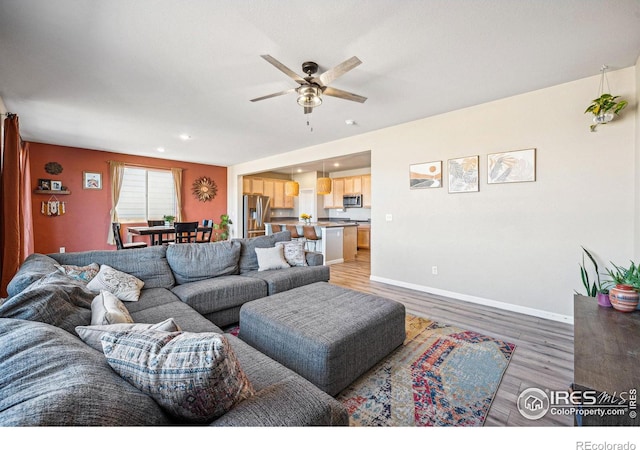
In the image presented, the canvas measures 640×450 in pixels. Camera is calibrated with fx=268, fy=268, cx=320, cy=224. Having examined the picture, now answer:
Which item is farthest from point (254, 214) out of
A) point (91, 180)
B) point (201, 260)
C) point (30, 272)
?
point (30, 272)

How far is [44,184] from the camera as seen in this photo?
530 cm

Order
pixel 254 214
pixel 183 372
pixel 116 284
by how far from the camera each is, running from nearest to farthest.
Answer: pixel 183 372 → pixel 116 284 → pixel 254 214

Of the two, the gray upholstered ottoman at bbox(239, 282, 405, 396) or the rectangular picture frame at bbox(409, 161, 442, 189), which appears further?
the rectangular picture frame at bbox(409, 161, 442, 189)

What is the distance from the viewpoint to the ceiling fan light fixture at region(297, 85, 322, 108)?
250 centimetres

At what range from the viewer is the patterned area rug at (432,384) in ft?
5.09

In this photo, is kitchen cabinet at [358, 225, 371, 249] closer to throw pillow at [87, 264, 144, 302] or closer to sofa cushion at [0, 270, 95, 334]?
throw pillow at [87, 264, 144, 302]

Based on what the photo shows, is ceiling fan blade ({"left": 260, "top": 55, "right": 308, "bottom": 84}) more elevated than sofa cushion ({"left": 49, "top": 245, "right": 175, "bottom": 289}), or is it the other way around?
ceiling fan blade ({"left": 260, "top": 55, "right": 308, "bottom": 84})

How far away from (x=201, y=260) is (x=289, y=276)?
3.26ft

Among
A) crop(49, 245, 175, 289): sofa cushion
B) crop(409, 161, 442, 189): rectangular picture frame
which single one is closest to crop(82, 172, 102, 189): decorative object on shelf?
crop(49, 245, 175, 289): sofa cushion

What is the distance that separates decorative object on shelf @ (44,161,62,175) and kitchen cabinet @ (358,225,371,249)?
7.06m

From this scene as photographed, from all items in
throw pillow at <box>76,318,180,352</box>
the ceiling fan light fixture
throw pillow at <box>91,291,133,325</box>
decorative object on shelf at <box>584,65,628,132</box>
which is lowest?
throw pillow at <box>91,291,133,325</box>

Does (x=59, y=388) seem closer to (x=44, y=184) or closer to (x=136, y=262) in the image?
(x=136, y=262)

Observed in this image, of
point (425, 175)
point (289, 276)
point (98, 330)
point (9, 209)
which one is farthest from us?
point (425, 175)

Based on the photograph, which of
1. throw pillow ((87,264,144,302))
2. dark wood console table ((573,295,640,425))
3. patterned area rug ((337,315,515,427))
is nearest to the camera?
Answer: dark wood console table ((573,295,640,425))
